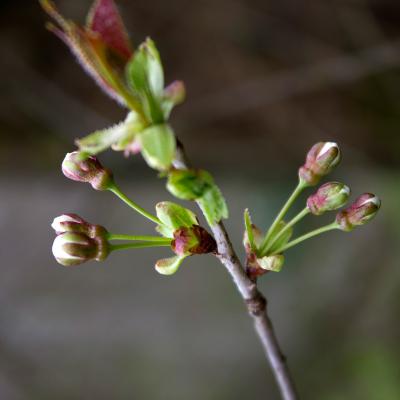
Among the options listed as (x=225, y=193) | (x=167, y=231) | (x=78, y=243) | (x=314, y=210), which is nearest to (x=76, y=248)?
(x=78, y=243)

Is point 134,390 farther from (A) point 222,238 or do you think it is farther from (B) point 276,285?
(A) point 222,238

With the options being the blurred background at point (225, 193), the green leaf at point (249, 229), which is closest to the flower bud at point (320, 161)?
the green leaf at point (249, 229)

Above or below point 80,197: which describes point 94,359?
below

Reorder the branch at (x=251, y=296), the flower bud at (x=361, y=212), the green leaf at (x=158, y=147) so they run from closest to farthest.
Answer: the green leaf at (x=158, y=147), the branch at (x=251, y=296), the flower bud at (x=361, y=212)

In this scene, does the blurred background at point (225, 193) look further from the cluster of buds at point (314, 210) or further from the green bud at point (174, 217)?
the green bud at point (174, 217)

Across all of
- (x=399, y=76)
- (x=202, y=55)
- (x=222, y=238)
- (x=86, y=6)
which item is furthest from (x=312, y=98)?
(x=222, y=238)

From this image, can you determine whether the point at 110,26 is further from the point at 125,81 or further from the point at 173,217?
the point at 173,217

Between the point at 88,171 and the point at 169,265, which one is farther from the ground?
the point at 88,171
